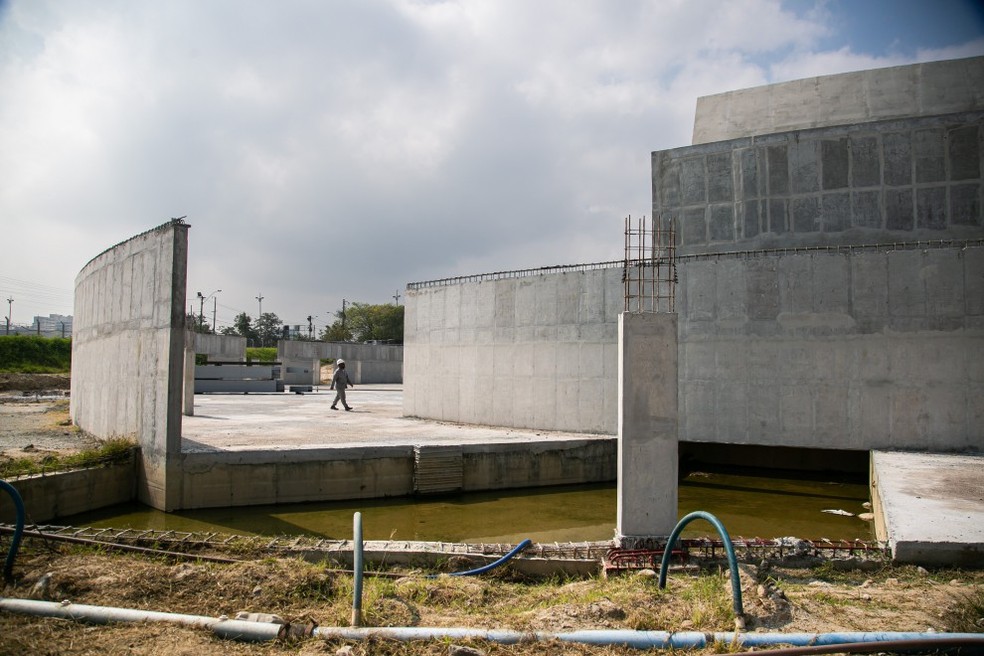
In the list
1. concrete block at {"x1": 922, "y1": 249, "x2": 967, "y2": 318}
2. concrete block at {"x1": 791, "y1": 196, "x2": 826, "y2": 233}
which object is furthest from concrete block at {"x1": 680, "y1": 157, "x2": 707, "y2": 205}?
concrete block at {"x1": 922, "y1": 249, "x2": 967, "y2": 318}

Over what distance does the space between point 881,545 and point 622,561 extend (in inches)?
103

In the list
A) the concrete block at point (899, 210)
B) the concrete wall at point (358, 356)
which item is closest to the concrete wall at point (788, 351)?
the concrete block at point (899, 210)

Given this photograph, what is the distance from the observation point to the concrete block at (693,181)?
53.0 feet

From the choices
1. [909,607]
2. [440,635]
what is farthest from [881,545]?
[440,635]

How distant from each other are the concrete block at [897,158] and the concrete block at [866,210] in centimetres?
45

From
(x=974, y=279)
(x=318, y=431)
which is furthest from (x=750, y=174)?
(x=318, y=431)

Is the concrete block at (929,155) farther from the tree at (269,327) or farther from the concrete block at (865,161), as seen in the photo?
the tree at (269,327)

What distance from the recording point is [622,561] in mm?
6277

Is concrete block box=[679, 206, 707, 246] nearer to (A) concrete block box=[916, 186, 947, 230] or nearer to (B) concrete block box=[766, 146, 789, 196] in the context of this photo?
(B) concrete block box=[766, 146, 789, 196]

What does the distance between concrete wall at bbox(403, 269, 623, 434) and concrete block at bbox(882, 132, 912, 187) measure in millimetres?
6661

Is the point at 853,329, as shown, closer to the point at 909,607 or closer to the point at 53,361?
the point at 909,607

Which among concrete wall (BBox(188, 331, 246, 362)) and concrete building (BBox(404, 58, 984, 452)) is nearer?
concrete building (BBox(404, 58, 984, 452))

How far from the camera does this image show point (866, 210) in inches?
577

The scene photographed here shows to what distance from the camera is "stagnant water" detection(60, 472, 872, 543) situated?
30.2ft
